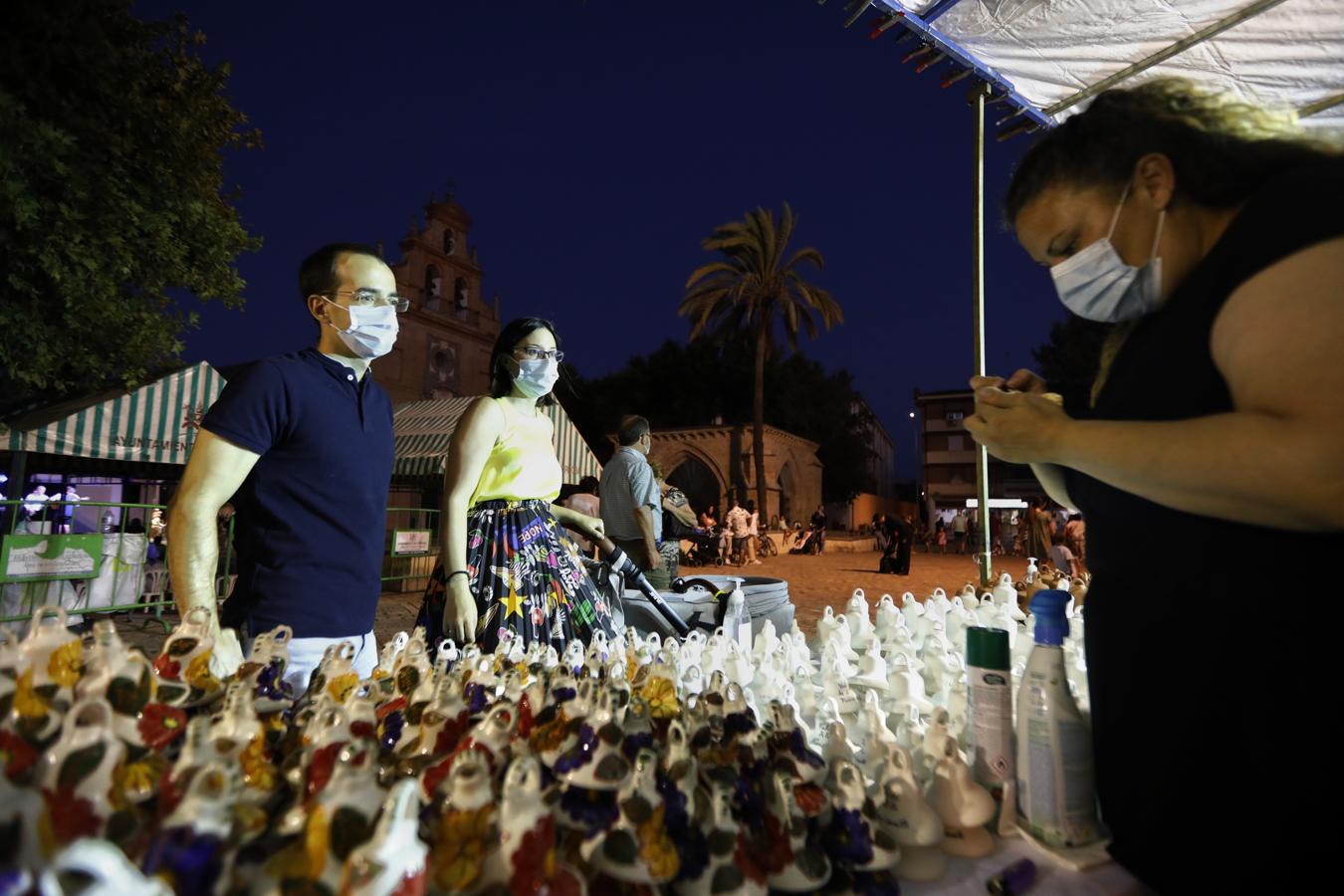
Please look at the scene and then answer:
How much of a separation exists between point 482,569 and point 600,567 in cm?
92

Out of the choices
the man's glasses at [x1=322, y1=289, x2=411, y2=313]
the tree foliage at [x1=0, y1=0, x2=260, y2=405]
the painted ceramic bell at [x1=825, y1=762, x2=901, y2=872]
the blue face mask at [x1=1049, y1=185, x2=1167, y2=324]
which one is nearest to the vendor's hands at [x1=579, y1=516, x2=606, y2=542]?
the man's glasses at [x1=322, y1=289, x2=411, y2=313]

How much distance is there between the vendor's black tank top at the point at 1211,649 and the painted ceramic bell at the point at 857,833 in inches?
16.2

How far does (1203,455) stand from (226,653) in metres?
1.89

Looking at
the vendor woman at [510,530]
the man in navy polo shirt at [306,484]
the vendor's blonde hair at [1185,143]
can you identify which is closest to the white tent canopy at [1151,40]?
the vendor's blonde hair at [1185,143]

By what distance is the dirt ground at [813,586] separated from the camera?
754cm

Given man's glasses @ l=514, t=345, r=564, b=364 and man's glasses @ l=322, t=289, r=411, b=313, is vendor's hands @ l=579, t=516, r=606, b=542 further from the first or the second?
man's glasses @ l=322, t=289, r=411, b=313

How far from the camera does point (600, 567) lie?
10.7ft

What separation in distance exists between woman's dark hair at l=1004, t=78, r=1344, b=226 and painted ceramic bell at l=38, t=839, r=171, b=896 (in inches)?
64.4

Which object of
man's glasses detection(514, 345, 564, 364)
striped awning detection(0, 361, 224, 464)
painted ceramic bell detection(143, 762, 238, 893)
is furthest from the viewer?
striped awning detection(0, 361, 224, 464)

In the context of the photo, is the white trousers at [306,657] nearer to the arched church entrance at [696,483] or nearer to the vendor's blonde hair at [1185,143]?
the vendor's blonde hair at [1185,143]

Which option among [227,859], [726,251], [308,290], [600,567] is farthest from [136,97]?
[726,251]

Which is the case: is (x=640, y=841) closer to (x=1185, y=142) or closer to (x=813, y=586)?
(x=1185, y=142)

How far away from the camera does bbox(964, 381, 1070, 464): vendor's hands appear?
3.63 feet

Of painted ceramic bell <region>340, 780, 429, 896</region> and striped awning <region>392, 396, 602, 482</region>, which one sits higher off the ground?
striped awning <region>392, 396, 602, 482</region>
